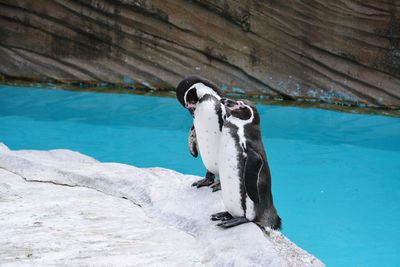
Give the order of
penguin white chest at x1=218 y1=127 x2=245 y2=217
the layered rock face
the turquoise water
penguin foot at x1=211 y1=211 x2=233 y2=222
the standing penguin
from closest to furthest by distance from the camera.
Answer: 1. penguin white chest at x1=218 y1=127 x2=245 y2=217
2. penguin foot at x1=211 y1=211 x2=233 y2=222
3. the standing penguin
4. the turquoise water
5. the layered rock face

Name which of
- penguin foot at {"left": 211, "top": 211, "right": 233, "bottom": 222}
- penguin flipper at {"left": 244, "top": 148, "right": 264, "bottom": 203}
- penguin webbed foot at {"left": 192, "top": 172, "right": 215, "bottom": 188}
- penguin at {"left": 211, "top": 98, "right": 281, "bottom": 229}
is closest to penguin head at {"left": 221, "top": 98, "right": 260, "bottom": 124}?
penguin at {"left": 211, "top": 98, "right": 281, "bottom": 229}

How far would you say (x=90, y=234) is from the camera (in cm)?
246

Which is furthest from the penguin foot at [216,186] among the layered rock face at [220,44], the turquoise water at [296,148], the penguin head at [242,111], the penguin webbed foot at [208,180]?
the layered rock face at [220,44]

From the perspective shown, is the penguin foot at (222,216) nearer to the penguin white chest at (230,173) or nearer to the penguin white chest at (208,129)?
the penguin white chest at (230,173)

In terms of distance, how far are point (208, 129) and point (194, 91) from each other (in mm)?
159

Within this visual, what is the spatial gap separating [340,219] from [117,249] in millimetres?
1838

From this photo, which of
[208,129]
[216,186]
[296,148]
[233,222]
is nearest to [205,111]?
[208,129]

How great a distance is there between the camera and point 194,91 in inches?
103

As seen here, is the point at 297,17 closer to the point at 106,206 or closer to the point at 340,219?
the point at 340,219

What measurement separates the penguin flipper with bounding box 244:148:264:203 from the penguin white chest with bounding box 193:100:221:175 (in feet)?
1.11

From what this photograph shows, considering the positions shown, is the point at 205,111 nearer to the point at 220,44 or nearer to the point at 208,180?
the point at 208,180

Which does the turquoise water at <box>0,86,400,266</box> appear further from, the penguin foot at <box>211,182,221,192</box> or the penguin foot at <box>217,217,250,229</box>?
the penguin foot at <box>217,217,250,229</box>

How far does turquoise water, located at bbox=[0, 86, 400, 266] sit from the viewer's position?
3.68 metres

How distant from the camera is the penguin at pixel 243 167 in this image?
2307mm
